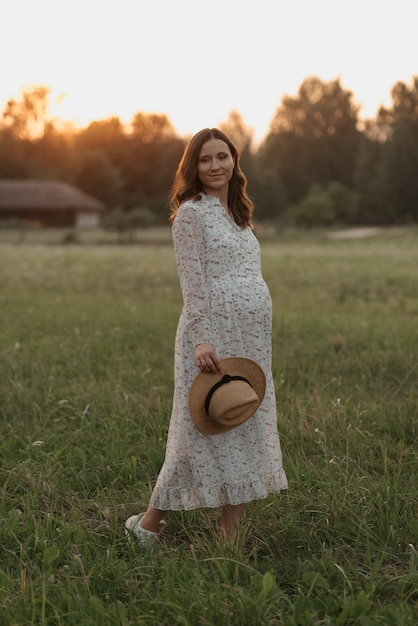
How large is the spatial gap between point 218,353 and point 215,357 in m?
0.12

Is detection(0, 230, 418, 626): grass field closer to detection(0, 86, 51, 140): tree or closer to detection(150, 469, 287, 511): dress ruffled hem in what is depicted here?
detection(150, 469, 287, 511): dress ruffled hem

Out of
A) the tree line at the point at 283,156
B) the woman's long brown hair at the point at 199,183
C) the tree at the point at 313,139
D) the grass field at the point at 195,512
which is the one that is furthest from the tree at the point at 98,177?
the woman's long brown hair at the point at 199,183

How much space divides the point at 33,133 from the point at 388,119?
34593 millimetres

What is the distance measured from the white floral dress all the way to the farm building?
51986mm

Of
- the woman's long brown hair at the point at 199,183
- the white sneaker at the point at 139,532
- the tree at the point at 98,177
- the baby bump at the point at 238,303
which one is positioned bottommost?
the white sneaker at the point at 139,532

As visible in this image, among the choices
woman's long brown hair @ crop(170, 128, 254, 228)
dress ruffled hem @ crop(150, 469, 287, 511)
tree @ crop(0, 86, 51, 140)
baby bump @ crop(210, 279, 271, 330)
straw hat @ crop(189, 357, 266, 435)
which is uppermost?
tree @ crop(0, 86, 51, 140)

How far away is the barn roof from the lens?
178 ft

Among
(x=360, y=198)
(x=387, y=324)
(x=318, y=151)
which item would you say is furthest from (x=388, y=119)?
(x=387, y=324)

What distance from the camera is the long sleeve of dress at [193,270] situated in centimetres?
303

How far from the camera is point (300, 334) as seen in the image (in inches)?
301

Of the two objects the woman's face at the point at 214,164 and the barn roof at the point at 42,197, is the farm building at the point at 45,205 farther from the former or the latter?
the woman's face at the point at 214,164

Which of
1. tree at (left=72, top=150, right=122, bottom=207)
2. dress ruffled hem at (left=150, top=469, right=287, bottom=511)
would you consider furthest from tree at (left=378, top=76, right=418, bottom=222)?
dress ruffled hem at (left=150, top=469, right=287, bottom=511)

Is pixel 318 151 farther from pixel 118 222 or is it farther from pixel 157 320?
pixel 157 320

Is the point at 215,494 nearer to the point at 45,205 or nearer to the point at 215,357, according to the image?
the point at 215,357
